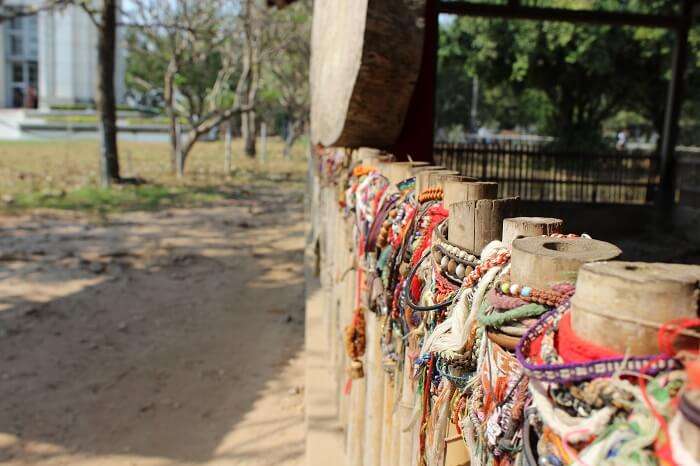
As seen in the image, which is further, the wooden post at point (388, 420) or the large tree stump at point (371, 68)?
the large tree stump at point (371, 68)

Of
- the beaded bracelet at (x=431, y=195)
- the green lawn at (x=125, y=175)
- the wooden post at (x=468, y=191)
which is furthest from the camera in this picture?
the green lawn at (x=125, y=175)

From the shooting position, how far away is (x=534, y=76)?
76.8 ft

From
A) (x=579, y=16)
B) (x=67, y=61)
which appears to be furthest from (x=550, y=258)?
(x=67, y=61)

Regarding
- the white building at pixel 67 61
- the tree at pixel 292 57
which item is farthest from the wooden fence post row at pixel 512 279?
the white building at pixel 67 61

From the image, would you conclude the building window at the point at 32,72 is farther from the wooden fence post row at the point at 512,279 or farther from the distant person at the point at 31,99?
the wooden fence post row at the point at 512,279

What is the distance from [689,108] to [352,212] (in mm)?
30160

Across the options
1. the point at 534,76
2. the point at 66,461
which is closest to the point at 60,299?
the point at 66,461

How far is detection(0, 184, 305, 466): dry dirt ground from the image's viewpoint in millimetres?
3922

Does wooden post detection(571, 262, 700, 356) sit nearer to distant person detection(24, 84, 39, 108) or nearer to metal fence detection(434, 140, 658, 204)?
metal fence detection(434, 140, 658, 204)

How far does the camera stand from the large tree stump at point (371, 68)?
2656 millimetres

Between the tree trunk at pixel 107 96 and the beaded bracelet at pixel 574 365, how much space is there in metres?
14.6

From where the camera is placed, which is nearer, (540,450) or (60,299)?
(540,450)

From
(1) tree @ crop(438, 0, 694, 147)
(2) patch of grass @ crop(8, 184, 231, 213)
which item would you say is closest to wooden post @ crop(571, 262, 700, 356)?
(2) patch of grass @ crop(8, 184, 231, 213)

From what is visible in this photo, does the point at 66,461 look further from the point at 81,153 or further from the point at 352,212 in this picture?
the point at 81,153
